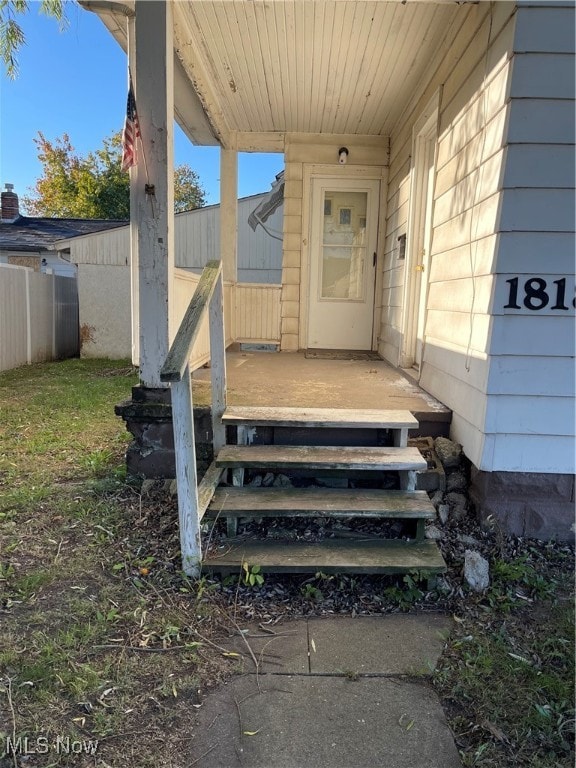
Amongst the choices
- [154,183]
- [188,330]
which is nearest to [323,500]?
[188,330]

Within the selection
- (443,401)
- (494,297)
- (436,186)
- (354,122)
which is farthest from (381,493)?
(354,122)

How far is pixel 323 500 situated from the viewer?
2373mm

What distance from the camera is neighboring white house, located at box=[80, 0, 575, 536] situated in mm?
2270

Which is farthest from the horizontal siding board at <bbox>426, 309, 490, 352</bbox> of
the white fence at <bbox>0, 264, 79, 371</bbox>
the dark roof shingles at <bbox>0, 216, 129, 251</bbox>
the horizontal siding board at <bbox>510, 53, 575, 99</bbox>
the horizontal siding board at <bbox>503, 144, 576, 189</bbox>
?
the dark roof shingles at <bbox>0, 216, 129, 251</bbox>

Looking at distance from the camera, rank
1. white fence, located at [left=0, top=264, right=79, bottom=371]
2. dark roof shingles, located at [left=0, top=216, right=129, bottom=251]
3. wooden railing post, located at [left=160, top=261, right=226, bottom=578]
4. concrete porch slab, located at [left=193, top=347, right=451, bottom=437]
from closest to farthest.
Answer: wooden railing post, located at [left=160, top=261, right=226, bottom=578] → concrete porch slab, located at [left=193, top=347, right=451, bottom=437] → white fence, located at [left=0, top=264, right=79, bottom=371] → dark roof shingles, located at [left=0, top=216, right=129, bottom=251]

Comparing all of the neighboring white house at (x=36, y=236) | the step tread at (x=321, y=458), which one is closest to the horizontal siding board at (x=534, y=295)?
the step tread at (x=321, y=458)

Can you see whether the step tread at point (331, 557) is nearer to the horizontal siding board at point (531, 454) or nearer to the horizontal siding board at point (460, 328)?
the horizontal siding board at point (531, 454)

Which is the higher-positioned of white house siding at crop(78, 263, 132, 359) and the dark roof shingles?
the dark roof shingles

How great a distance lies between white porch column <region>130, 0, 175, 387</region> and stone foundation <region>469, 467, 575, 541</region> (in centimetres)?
194

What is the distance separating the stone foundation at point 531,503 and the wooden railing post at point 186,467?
1476 millimetres

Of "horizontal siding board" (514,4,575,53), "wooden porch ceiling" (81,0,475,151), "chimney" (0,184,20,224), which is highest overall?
"chimney" (0,184,20,224)

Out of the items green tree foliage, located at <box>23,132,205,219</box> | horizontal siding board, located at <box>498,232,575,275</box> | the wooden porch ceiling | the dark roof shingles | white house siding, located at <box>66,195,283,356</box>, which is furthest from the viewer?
green tree foliage, located at <box>23,132,205,219</box>

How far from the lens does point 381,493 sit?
8.11 feet

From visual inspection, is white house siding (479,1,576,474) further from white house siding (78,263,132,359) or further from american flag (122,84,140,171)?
white house siding (78,263,132,359)
